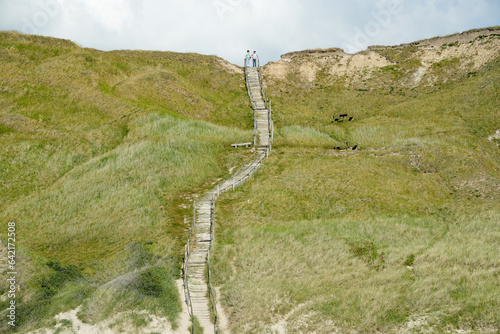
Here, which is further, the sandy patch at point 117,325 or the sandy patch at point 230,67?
the sandy patch at point 230,67

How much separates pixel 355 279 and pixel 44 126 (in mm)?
37481

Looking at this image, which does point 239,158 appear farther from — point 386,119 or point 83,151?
point 386,119

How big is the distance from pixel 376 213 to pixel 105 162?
2564 centimetres

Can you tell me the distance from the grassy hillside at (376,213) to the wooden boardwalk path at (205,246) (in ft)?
2.91

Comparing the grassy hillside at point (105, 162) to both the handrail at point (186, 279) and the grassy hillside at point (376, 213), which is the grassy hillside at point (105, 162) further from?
the grassy hillside at point (376, 213)

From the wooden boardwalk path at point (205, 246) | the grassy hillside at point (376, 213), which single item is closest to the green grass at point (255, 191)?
the grassy hillside at point (376, 213)

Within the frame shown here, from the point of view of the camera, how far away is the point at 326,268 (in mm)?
27531

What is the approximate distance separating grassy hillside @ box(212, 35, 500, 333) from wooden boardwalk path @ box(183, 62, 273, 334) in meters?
0.89

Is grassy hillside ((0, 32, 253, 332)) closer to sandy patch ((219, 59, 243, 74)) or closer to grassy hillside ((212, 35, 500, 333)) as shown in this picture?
sandy patch ((219, 59, 243, 74))

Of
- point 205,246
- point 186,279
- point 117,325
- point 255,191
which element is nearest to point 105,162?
point 255,191

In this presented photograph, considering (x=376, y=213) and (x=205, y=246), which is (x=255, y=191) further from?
(x=376, y=213)

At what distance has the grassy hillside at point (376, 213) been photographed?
77.5ft

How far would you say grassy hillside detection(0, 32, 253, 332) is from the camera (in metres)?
26.7

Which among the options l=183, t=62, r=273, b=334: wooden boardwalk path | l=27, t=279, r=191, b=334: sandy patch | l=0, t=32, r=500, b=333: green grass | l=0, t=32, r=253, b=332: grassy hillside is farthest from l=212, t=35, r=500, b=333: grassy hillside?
l=0, t=32, r=253, b=332: grassy hillside
